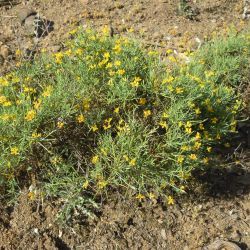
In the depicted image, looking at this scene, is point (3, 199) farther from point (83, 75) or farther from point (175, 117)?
point (175, 117)

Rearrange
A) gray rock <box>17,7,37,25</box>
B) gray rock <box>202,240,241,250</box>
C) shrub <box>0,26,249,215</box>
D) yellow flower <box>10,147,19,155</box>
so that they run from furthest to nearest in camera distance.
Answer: gray rock <box>17,7,37,25</box>
gray rock <box>202,240,241,250</box>
shrub <box>0,26,249,215</box>
yellow flower <box>10,147,19,155</box>

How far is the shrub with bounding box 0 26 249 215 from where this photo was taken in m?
2.89

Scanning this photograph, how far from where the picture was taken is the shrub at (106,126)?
2.89 meters

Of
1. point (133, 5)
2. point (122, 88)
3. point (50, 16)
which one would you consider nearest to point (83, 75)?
point (122, 88)

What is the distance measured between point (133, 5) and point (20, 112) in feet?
11.7

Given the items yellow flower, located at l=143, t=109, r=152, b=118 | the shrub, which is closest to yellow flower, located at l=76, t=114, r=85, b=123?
the shrub

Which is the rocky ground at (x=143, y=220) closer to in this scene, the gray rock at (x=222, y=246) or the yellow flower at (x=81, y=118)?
the gray rock at (x=222, y=246)

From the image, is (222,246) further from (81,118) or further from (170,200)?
(81,118)

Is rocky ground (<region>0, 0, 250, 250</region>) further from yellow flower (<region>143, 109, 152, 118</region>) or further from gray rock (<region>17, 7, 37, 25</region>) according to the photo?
yellow flower (<region>143, 109, 152, 118</region>)

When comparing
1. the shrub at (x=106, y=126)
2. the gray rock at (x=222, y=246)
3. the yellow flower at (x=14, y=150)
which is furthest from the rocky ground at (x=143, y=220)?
the yellow flower at (x=14, y=150)

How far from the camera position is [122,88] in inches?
120

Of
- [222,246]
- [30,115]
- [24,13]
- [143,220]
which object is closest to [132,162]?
[143,220]

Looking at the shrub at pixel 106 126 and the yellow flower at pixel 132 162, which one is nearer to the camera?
the yellow flower at pixel 132 162

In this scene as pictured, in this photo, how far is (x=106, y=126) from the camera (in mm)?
3166
